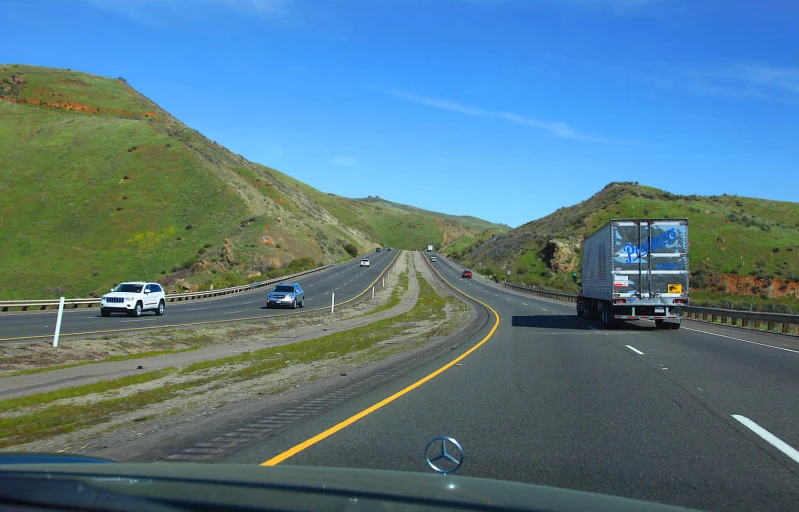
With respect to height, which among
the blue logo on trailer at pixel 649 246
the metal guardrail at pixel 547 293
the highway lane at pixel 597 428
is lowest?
the highway lane at pixel 597 428

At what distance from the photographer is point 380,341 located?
68.3ft

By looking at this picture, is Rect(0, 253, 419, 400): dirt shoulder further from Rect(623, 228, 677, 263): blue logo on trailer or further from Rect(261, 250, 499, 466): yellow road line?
Rect(623, 228, 677, 263): blue logo on trailer

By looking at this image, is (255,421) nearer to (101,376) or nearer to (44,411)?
(44,411)

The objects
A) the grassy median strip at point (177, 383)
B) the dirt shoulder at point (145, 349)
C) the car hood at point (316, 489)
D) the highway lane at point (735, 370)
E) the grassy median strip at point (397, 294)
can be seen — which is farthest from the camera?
the grassy median strip at point (397, 294)

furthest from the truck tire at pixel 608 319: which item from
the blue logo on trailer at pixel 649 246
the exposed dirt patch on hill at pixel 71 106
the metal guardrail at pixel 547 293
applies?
the exposed dirt patch on hill at pixel 71 106

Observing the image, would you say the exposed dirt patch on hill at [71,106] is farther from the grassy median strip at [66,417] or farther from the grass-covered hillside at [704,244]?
the grassy median strip at [66,417]

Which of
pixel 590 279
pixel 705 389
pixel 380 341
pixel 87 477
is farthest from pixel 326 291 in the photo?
pixel 87 477

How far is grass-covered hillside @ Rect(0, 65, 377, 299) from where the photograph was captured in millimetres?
65375

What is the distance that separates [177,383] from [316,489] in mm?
9739

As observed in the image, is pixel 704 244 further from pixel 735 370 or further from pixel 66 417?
pixel 66 417

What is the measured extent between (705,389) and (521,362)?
461 cm

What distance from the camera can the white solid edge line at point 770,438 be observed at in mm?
6861

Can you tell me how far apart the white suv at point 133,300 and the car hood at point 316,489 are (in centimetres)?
2992

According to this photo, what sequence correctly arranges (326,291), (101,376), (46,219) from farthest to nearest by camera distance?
(46,219) → (326,291) → (101,376)
